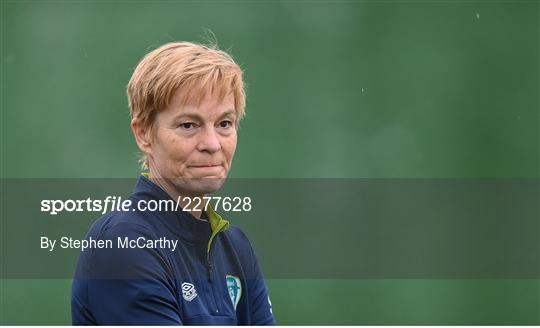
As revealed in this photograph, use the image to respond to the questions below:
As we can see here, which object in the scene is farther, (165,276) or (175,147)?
(175,147)

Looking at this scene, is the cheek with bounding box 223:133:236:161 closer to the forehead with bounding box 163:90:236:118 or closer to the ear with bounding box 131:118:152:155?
the forehead with bounding box 163:90:236:118

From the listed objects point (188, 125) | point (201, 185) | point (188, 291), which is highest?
point (188, 125)

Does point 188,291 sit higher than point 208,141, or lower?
lower

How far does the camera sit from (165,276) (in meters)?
1.68

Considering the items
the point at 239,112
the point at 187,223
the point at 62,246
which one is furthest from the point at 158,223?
the point at 62,246

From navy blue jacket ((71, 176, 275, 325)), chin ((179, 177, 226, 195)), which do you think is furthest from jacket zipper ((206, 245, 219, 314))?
chin ((179, 177, 226, 195))

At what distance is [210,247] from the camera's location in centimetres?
186

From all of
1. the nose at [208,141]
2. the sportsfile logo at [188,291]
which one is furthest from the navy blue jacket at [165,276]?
the nose at [208,141]

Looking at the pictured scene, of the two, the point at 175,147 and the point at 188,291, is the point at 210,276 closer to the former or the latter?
the point at 188,291

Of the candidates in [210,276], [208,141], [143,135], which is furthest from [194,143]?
[210,276]

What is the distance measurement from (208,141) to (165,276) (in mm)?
327

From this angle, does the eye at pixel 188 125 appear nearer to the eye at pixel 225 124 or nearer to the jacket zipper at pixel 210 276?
the eye at pixel 225 124

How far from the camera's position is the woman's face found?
179 centimetres

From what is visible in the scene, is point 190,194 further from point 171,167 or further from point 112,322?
point 112,322
